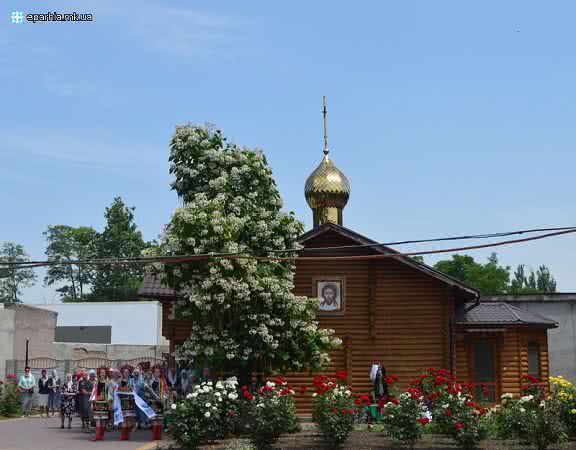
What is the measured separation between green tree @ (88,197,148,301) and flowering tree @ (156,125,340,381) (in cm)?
Answer: 6130

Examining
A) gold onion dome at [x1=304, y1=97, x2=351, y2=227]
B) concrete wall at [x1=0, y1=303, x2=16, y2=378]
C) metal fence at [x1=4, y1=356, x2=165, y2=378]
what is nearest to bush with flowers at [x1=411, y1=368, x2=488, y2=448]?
metal fence at [x1=4, y1=356, x2=165, y2=378]

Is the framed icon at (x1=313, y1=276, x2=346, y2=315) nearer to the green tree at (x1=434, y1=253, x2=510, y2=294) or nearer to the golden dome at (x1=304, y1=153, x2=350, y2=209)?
the golden dome at (x1=304, y1=153, x2=350, y2=209)

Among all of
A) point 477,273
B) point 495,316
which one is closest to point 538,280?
point 477,273

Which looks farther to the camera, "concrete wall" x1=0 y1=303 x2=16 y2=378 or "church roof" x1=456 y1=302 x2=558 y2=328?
"concrete wall" x1=0 y1=303 x2=16 y2=378

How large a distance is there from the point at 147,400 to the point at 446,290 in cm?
1035

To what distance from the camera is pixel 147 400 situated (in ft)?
71.8

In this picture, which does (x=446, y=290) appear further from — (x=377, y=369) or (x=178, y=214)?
(x=178, y=214)

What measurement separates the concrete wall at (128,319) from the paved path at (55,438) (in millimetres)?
33690

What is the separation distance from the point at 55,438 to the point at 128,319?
40618 mm

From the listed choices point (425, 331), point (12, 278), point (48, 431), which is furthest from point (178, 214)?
point (12, 278)

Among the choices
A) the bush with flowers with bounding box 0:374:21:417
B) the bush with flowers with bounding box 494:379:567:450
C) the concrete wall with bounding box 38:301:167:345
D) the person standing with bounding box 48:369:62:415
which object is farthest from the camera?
the concrete wall with bounding box 38:301:167:345

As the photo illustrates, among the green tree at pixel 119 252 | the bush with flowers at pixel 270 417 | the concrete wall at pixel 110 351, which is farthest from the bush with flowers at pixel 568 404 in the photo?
the green tree at pixel 119 252

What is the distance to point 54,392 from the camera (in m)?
31.9

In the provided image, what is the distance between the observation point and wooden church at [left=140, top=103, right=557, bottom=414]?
89.7 feet
